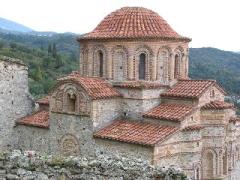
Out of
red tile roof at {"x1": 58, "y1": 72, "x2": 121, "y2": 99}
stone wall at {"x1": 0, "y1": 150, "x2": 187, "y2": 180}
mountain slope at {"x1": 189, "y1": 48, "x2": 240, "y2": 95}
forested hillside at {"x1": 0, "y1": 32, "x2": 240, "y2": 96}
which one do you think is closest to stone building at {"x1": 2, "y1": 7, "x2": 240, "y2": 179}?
red tile roof at {"x1": 58, "y1": 72, "x2": 121, "y2": 99}

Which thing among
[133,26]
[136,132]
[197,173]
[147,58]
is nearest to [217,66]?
[133,26]

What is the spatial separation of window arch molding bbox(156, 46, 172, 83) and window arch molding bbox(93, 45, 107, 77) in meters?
1.91

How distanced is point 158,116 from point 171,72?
246cm

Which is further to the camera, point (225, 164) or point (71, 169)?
point (225, 164)

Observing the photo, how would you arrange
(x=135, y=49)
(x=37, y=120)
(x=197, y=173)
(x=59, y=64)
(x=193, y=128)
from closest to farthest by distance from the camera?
(x=193, y=128) → (x=197, y=173) → (x=135, y=49) → (x=37, y=120) → (x=59, y=64)

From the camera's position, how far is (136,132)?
41.8 ft

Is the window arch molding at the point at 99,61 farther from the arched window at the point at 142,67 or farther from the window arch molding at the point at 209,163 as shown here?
the window arch molding at the point at 209,163

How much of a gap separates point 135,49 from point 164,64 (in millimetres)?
1198

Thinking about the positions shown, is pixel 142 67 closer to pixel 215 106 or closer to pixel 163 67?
pixel 163 67

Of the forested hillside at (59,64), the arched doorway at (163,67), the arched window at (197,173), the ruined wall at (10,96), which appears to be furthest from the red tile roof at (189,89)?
the forested hillside at (59,64)

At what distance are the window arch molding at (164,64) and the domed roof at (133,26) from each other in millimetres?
530

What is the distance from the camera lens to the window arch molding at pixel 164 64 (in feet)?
48.4

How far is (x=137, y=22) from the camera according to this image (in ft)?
49.3

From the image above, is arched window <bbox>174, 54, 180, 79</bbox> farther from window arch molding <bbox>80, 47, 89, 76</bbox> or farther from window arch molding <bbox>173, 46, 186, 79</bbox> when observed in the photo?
window arch molding <bbox>80, 47, 89, 76</bbox>
